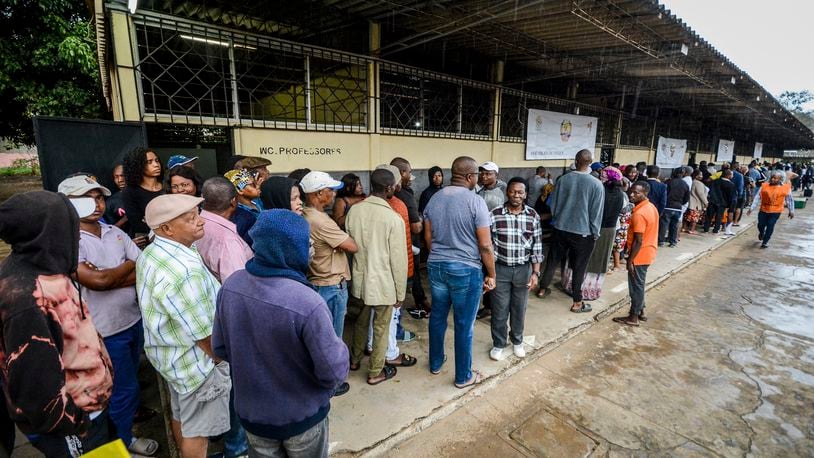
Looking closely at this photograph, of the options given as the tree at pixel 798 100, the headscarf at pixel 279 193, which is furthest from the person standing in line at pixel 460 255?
the tree at pixel 798 100

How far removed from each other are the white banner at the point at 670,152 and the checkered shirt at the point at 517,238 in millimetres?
14555

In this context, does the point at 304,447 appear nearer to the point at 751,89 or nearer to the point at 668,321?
the point at 668,321

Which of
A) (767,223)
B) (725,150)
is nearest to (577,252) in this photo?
(767,223)

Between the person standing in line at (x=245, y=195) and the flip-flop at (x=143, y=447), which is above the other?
the person standing in line at (x=245, y=195)

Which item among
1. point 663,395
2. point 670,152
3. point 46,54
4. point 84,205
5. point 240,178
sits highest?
point 46,54

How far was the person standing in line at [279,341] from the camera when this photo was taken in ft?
4.42

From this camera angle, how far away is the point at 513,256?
326cm

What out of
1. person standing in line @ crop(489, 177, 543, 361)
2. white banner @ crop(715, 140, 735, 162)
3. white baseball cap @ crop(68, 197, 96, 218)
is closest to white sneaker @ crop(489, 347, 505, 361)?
person standing in line @ crop(489, 177, 543, 361)

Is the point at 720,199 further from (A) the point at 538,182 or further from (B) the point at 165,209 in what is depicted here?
(B) the point at 165,209

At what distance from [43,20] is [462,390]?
42.6 ft

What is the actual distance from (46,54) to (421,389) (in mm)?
12257

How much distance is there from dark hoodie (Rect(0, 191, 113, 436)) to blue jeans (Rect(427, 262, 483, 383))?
2.15 meters

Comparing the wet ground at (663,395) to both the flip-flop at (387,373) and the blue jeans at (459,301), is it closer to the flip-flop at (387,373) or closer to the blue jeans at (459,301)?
the blue jeans at (459,301)

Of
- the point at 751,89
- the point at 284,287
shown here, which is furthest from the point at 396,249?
the point at 751,89
